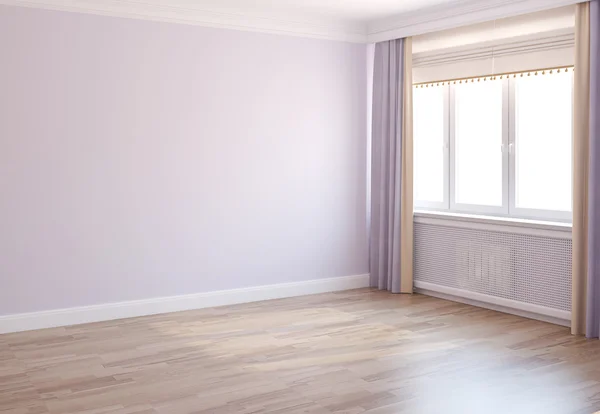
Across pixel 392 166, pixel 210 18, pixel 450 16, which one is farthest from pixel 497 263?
pixel 210 18

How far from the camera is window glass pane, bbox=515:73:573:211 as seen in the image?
5.62 m

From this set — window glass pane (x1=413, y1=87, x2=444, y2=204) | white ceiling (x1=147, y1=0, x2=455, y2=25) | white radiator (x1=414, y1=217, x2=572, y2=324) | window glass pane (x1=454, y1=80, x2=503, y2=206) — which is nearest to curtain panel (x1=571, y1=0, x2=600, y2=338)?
white radiator (x1=414, y1=217, x2=572, y2=324)

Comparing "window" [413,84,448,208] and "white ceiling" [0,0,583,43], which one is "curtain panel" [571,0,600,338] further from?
"window" [413,84,448,208]

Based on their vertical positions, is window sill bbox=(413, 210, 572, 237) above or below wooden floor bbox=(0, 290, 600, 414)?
above

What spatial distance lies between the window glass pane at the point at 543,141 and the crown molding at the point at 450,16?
2.02ft

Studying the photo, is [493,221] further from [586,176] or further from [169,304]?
[169,304]

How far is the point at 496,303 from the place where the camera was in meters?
5.89

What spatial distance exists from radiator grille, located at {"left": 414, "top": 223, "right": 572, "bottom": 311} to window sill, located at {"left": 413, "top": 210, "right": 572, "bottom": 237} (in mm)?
62

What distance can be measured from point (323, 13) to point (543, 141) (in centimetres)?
218

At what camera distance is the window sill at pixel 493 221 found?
541cm

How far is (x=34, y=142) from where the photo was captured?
17.4 ft

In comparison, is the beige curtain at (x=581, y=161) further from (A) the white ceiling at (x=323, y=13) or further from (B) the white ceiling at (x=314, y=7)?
(B) the white ceiling at (x=314, y=7)

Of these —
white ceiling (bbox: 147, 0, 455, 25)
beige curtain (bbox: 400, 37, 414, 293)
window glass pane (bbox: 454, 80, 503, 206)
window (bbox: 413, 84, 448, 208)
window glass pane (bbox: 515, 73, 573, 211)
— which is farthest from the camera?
window (bbox: 413, 84, 448, 208)

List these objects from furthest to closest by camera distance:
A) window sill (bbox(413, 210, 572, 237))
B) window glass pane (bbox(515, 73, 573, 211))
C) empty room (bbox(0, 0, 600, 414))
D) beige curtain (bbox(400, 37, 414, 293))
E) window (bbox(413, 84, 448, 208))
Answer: window (bbox(413, 84, 448, 208)) → beige curtain (bbox(400, 37, 414, 293)) → window glass pane (bbox(515, 73, 573, 211)) → window sill (bbox(413, 210, 572, 237)) → empty room (bbox(0, 0, 600, 414))
